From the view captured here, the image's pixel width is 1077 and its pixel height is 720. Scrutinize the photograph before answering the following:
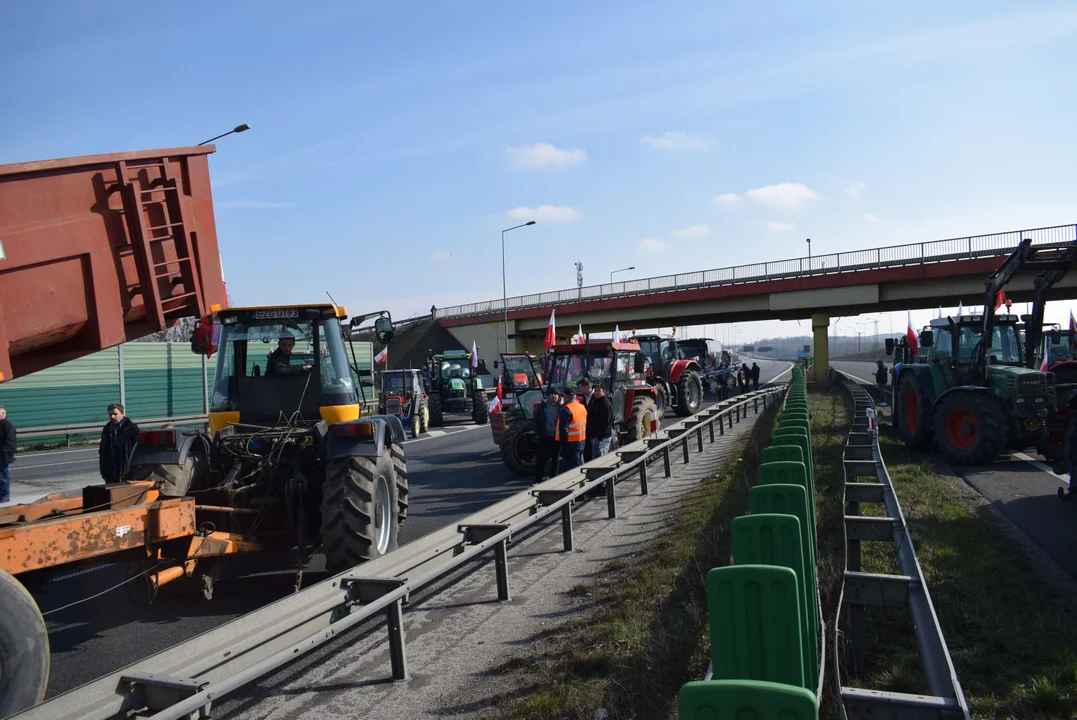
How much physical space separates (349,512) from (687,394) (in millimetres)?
20463

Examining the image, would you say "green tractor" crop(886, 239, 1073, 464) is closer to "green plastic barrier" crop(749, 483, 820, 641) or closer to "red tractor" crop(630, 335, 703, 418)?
"green plastic barrier" crop(749, 483, 820, 641)

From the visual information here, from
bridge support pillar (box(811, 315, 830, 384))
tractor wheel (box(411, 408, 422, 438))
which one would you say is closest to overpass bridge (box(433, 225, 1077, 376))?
bridge support pillar (box(811, 315, 830, 384))

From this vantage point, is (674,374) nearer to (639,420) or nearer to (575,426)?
(639,420)

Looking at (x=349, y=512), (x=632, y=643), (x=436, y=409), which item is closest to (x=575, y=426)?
(x=349, y=512)

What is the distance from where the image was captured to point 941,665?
3537 mm

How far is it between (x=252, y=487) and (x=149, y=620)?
4.26ft

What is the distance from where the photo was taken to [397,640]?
16.8 ft

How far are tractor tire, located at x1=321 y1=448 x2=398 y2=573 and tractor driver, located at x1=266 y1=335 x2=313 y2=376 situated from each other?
4.52 ft

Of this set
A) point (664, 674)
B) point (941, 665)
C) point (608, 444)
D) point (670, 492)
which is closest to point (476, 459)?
point (608, 444)

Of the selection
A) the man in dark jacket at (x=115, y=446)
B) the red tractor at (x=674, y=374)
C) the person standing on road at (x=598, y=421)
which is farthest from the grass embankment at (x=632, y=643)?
the red tractor at (x=674, y=374)

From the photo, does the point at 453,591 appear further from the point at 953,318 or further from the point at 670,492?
the point at 953,318

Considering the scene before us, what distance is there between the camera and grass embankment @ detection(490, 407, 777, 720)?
14.6ft

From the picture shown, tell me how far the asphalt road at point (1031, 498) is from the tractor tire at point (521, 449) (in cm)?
637

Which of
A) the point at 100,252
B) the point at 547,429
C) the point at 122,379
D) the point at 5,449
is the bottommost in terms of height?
the point at 547,429
